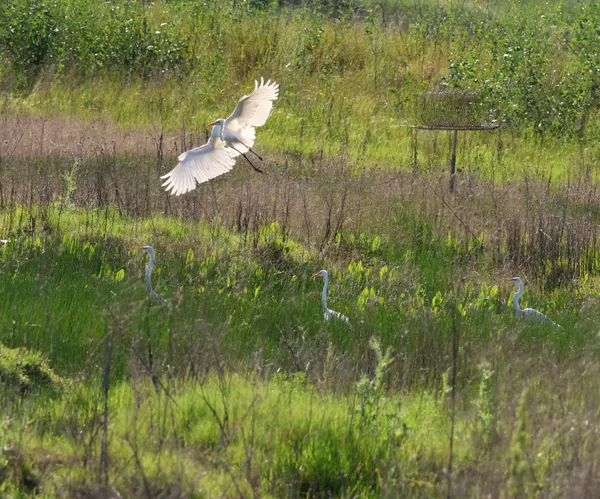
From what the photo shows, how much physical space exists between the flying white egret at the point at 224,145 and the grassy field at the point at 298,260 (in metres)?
0.48

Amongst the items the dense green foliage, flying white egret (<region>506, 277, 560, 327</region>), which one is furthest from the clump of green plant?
the dense green foliage

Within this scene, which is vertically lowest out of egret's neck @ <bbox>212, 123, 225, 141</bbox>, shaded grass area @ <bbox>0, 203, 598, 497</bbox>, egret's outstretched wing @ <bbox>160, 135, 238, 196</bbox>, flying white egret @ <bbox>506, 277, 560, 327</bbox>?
flying white egret @ <bbox>506, 277, 560, 327</bbox>

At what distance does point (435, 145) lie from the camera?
49.3 ft

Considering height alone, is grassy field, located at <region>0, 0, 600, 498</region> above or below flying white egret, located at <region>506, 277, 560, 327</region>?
above

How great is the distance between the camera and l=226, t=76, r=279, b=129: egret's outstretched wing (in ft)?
32.4

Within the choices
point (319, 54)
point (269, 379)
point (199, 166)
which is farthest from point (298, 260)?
point (319, 54)

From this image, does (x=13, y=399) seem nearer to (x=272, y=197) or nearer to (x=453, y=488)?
(x=453, y=488)

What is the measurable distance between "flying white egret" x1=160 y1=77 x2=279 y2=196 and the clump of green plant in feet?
12.1

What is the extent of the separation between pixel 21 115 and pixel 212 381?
10.7 metres

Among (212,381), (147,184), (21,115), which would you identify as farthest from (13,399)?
(21,115)

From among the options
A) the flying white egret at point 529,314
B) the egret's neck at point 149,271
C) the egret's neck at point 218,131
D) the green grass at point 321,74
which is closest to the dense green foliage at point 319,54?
the green grass at point 321,74

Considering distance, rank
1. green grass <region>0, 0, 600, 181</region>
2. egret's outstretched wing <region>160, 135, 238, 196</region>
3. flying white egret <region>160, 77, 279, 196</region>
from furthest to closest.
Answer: green grass <region>0, 0, 600, 181</region> < flying white egret <region>160, 77, 279, 196</region> < egret's outstretched wing <region>160, 135, 238, 196</region>

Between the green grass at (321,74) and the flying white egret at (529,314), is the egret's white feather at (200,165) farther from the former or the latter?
the green grass at (321,74)

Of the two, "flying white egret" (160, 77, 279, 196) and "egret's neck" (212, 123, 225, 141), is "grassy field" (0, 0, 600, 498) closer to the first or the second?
"flying white egret" (160, 77, 279, 196)
